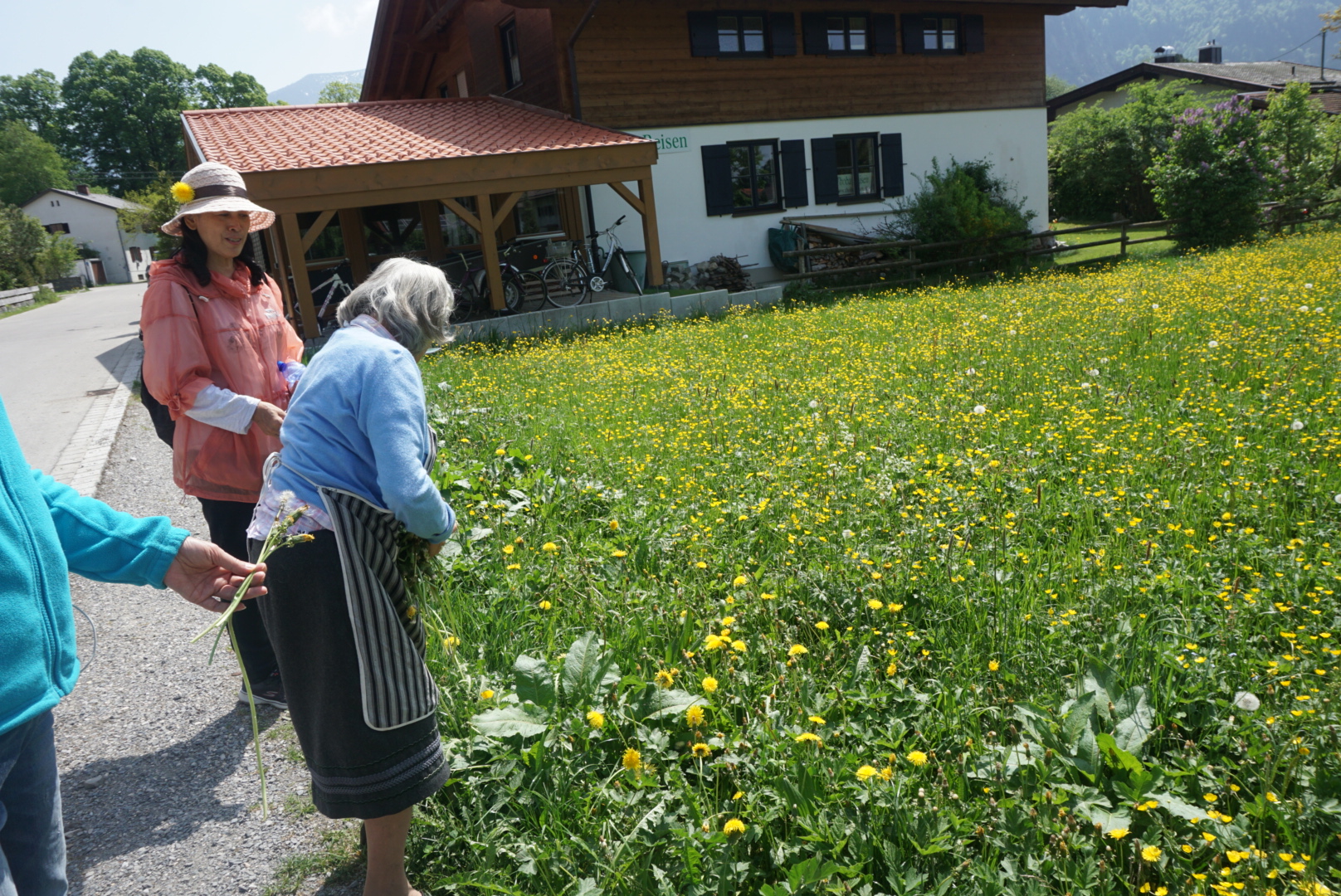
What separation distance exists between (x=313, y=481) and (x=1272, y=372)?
6.77 metres

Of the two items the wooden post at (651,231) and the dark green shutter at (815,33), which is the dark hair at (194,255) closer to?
the wooden post at (651,231)

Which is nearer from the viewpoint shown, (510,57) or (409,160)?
(409,160)

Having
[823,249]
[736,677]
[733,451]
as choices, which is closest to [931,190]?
[823,249]

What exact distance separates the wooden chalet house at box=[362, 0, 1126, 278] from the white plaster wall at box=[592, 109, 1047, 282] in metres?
0.04

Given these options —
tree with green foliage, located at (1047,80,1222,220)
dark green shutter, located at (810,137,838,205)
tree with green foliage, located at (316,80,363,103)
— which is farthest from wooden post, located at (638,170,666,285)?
tree with green foliage, located at (316,80,363,103)

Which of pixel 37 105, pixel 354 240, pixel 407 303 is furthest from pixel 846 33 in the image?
pixel 37 105

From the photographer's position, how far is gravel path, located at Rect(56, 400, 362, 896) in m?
2.81

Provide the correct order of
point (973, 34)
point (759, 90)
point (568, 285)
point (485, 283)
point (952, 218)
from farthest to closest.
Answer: point (973, 34) → point (952, 218) → point (759, 90) → point (568, 285) → point (485, 283)

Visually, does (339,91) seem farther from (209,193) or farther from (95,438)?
(209,193)

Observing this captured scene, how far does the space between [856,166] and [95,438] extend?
647 inches

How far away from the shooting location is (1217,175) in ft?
61.6

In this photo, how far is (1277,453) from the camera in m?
4.75

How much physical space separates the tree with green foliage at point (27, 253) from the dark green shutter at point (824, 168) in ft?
129

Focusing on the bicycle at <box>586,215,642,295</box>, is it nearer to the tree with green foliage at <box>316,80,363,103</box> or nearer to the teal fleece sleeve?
the teal fleece sleeve
